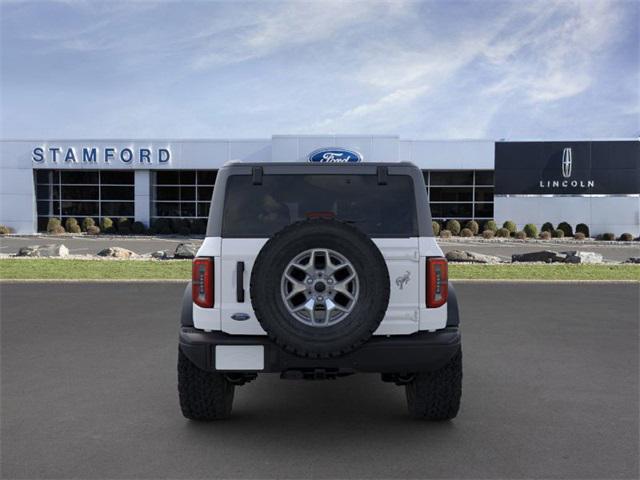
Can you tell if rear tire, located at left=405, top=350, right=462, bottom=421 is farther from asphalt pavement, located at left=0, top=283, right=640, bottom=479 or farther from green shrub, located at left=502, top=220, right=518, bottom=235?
green shrub, located at left=502, top=220, right=518, bottom=235

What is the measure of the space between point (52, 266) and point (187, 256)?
15.8ft

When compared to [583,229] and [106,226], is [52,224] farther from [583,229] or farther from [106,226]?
[583,229]

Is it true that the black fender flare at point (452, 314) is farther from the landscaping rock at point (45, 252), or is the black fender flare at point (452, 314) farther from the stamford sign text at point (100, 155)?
the stamford sign text at point (100, 155)

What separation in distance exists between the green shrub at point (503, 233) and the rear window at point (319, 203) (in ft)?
111

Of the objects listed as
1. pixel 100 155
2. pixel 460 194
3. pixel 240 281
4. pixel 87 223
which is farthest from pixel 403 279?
pixel 100 155

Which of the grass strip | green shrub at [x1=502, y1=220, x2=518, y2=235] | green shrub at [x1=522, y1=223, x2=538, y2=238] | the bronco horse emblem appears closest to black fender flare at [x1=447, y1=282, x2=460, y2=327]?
the bronco horse emblem

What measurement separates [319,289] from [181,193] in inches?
1549

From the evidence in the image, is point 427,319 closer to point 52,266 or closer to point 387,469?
point 387,469

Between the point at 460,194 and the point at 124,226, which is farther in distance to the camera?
the point at 460,194

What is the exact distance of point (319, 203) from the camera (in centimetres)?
474

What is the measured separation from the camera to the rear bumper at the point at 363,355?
4273 millimetres

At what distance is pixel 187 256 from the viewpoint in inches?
846

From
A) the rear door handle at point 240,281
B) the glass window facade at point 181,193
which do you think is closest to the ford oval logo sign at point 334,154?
the glass window facade at point 181,193

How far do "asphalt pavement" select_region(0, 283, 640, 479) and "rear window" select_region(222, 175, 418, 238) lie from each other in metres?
1.55
